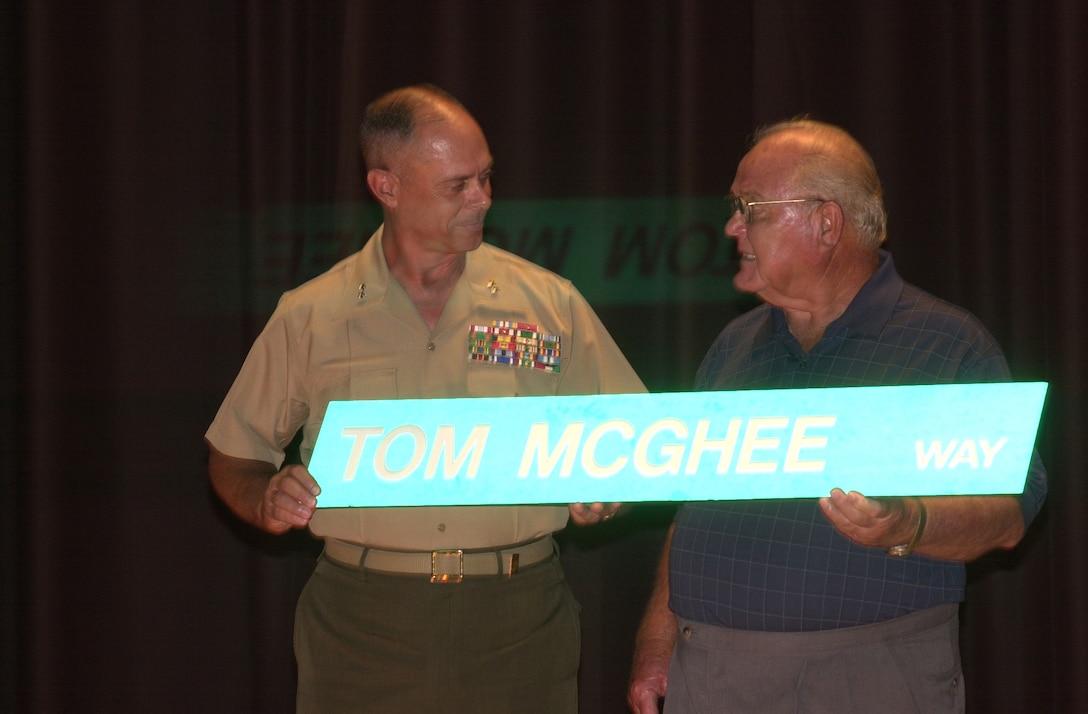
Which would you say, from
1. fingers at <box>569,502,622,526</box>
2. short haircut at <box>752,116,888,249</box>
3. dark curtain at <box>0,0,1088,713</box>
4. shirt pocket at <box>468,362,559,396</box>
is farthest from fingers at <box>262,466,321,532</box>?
dark curtain at <box>0,0,1088,713</box>

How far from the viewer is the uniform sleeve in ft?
7.55

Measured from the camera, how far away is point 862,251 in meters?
1.87

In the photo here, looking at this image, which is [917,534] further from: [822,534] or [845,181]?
[845,181]

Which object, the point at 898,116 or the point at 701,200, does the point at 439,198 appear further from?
the point at 898,116

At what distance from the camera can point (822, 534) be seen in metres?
1.71

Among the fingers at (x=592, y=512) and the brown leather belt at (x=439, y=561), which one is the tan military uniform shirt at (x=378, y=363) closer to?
the brown leather belt at (x=439, y=561)

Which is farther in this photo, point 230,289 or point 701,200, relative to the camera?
point 230,289

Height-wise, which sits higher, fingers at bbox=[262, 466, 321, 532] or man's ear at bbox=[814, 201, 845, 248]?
man's ear at bbox=[814, 201, 845, 248]

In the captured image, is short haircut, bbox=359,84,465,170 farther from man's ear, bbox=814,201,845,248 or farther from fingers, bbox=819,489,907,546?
fingers, bbox=819,489,907,546

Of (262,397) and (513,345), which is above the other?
(513,345)

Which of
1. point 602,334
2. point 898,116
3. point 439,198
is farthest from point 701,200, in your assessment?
point 439,198

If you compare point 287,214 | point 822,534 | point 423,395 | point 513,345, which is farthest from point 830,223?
point 287,214

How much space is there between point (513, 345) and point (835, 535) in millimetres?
845

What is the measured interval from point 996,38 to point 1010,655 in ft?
5.39
